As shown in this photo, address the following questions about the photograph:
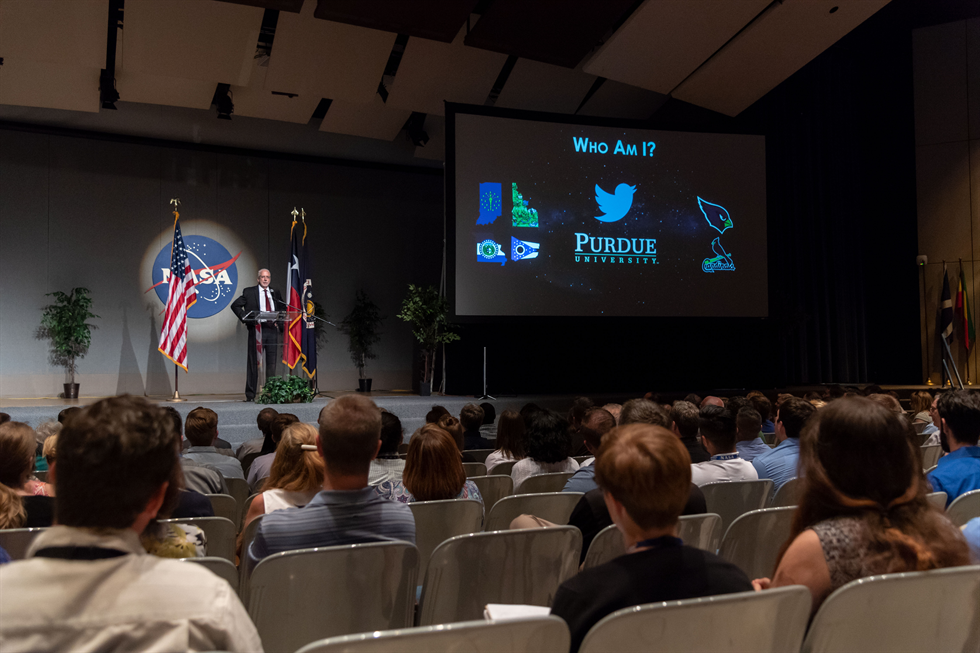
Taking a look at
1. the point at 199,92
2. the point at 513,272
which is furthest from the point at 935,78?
the point at 199,92

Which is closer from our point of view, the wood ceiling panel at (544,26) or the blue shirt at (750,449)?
the blue shirt at (750,449)

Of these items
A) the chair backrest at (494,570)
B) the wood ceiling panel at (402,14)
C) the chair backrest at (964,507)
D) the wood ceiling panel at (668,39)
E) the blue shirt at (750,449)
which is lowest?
the chair backrest at (494,570)

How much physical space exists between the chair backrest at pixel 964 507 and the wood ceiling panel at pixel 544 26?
613 centimetres

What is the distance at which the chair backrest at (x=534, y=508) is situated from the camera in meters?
2.37

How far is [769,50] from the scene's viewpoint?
332 inches

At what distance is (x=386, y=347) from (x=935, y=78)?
960 centimetres

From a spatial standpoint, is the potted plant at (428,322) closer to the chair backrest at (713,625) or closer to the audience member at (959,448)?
the audience member at (959,448)

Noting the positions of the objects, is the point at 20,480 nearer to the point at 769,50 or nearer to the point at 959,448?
the point at 959,448

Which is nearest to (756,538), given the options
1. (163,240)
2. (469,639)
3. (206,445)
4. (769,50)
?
(469,639)

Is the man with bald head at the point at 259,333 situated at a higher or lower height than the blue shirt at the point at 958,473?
higher

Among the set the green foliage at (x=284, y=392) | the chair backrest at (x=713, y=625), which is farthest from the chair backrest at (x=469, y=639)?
the green foliage at (x=284, y=392)

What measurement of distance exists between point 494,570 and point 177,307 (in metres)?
7.56

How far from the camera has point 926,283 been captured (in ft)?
37.0

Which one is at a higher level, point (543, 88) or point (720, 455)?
point (543, 88)
